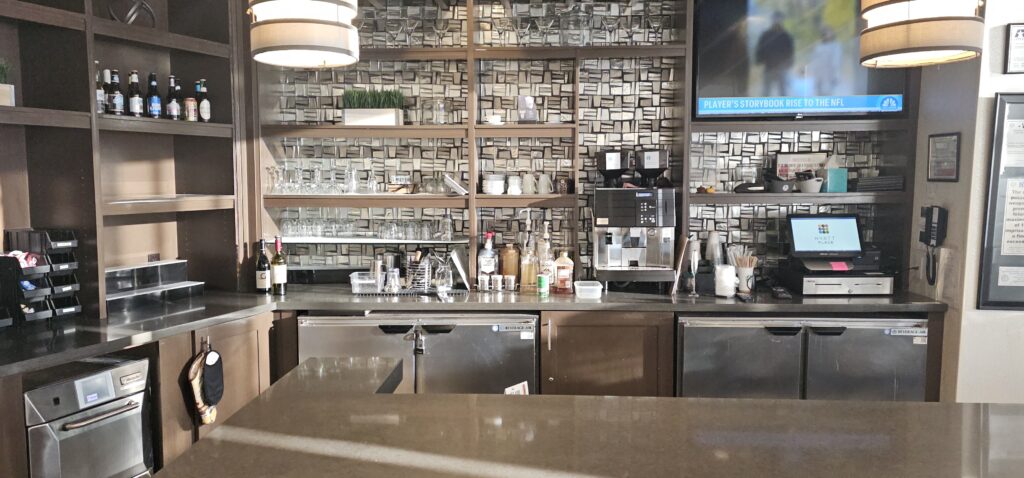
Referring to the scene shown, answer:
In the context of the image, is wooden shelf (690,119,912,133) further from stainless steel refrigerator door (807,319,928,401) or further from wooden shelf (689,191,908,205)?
stainless steel refrigerator door (807,319,928,401)

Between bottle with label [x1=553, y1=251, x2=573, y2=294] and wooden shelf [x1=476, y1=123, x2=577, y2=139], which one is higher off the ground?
wooden shelf [x1=476, y1=123, x2=577, y2=139]

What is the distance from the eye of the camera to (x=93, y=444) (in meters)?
2.83

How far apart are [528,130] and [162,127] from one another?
1882 mm

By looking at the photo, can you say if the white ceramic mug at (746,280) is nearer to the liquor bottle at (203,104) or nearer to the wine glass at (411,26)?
the wine glass at (411,26)

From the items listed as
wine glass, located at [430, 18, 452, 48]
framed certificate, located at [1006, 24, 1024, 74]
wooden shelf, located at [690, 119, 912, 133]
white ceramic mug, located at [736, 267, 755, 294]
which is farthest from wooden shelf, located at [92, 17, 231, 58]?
framed certificate, located at [1006, 24, 1024, 74]

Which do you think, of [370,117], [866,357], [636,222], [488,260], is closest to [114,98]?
[370,117]

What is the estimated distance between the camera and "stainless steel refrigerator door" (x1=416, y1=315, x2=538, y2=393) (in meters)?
3.71

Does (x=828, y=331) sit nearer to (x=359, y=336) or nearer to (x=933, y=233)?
(x=933, y=233)

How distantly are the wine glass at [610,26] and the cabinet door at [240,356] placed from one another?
249 centimetres

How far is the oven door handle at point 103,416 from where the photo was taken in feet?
8.99

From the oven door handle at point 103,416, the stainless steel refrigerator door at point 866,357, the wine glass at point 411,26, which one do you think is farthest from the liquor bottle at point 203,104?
the stainless steel refrigerator door at point 866,357

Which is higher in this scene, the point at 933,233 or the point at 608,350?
the point at 933,233

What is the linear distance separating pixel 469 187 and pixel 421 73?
822 millimetres

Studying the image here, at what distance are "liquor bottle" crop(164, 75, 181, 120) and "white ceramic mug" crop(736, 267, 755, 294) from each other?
10.2 feet
